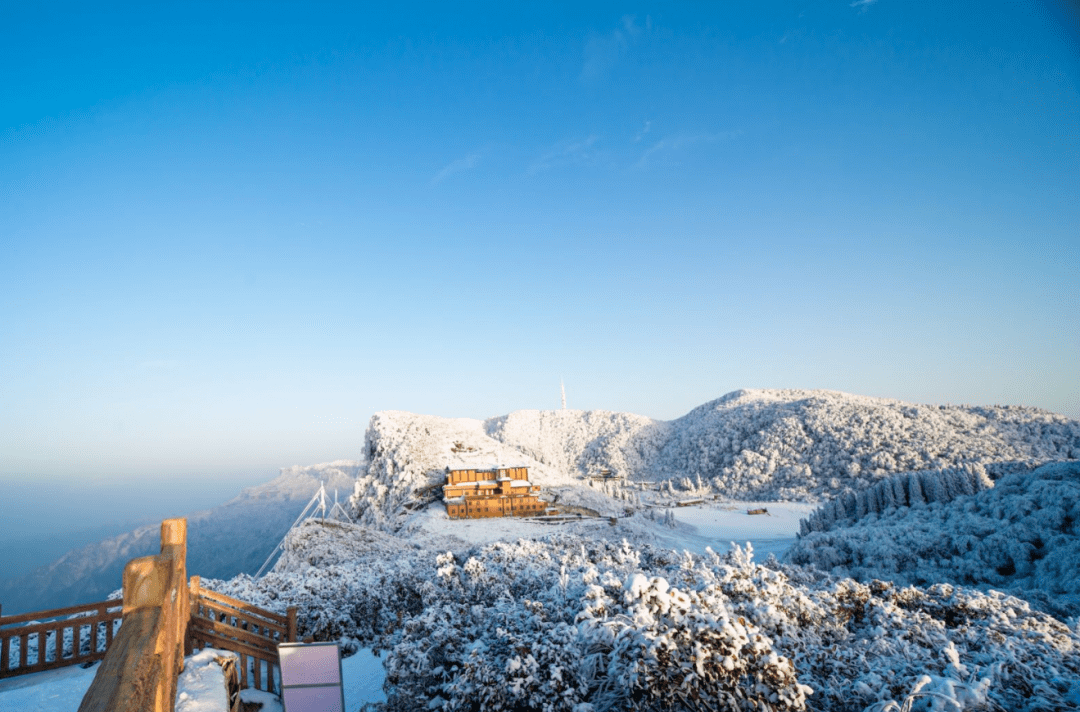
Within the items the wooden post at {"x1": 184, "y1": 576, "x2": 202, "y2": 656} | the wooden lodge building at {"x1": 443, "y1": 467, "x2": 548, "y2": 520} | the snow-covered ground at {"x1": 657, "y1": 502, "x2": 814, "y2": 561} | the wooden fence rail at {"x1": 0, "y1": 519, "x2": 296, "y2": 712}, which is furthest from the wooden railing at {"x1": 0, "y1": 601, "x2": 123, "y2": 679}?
the wooden lodge building at {"x1": 443, "y1": 467, "x2": 548, "y2": 520}

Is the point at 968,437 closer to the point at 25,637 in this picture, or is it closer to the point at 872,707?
the point at 872,707

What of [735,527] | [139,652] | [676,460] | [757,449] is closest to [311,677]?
[139,652]

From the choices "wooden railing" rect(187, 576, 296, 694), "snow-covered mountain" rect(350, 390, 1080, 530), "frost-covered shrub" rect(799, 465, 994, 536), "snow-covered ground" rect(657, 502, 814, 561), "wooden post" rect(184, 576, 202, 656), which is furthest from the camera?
"snow-covered mountain" rect(350, 390, 1080, 530)

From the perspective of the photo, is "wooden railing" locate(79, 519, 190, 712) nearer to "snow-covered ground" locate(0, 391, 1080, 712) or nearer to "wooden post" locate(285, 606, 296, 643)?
"snow-covered ground" locate(0, 391, 1080, 712)

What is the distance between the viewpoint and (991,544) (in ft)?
60.5

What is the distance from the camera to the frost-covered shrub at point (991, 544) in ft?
53.4

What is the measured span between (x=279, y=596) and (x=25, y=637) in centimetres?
791

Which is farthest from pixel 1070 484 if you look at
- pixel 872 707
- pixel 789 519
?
pixel 789 519

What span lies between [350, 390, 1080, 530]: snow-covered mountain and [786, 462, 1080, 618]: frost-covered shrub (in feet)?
114

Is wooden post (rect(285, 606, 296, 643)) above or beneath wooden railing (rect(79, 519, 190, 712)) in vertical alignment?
beneath

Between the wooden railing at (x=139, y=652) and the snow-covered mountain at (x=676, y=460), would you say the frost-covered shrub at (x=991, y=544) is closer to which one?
the snow-covered mountain at (x=676, y=460)

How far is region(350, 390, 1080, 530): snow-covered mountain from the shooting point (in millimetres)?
59625

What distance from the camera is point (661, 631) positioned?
6238 mm

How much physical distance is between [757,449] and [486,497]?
63309 mm
